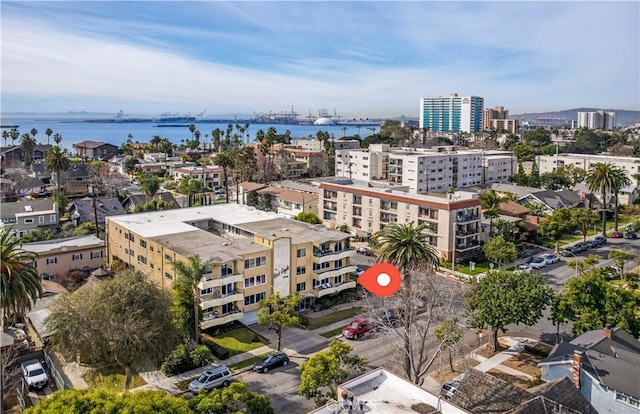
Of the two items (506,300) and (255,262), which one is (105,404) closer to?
(255,262)

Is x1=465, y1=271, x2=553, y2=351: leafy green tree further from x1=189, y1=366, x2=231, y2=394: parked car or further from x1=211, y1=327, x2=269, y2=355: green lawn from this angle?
x1=189, y1=366, x2=231, y2=394: parked car

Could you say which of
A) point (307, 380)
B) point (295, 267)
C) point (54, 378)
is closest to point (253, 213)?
point (295, 267)

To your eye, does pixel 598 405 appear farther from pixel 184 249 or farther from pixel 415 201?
pixel 415 201

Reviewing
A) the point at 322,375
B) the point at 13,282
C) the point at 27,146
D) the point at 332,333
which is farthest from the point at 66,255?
the point at 27,146

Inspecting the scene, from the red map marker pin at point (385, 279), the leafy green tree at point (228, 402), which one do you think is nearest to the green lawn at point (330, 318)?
the red map marker pin at point (385, 279)

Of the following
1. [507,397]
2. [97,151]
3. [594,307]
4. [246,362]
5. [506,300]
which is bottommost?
[246,362]

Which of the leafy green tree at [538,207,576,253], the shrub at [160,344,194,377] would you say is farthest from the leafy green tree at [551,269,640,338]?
the leafy green tree at [538,207,576,253]
